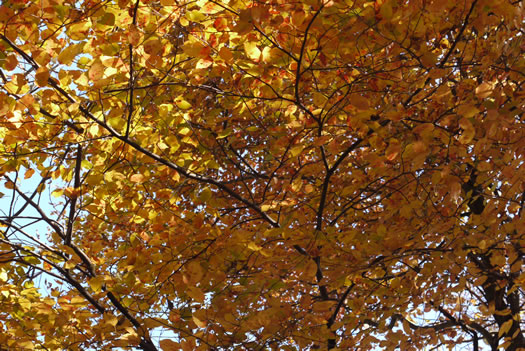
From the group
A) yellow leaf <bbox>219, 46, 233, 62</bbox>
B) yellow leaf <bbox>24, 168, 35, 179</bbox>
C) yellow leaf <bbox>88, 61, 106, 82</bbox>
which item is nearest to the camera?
yellow leaf <bbox>88, 61, 106, 82</bbox>

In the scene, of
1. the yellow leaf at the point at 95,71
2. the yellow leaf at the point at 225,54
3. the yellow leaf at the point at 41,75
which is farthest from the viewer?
the yellow leaf at the point at 225,54

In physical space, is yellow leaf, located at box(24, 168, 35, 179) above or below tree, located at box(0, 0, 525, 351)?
above

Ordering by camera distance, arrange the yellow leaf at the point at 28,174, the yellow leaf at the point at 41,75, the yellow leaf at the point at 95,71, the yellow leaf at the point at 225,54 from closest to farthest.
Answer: the yellow leaf at the point at 41,75, the yellow leaf at the point at 95,71, the yellow leaf at the point at 225,54, the yellow leaf at the point at 28,174

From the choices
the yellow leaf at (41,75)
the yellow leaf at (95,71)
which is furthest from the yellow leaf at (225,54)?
the yellow leaf at (41,75)

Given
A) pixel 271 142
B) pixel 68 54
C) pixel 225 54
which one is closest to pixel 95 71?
pixel 68 54

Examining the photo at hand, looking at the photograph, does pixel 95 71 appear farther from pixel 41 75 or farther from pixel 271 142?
pixel 271 142

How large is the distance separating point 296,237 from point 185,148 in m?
2.42

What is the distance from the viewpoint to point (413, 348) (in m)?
4.20

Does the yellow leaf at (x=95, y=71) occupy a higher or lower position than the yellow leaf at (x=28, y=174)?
lower

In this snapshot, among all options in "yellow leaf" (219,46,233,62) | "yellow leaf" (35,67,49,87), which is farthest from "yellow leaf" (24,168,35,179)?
"yellow leaf" (219,46,233,62)

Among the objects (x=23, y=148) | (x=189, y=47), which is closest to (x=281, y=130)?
(x=189, y=47)

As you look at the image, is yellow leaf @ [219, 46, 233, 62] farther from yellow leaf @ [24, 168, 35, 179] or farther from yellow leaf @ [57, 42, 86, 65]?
yellow leaf @ [24, 168, 35, 179]

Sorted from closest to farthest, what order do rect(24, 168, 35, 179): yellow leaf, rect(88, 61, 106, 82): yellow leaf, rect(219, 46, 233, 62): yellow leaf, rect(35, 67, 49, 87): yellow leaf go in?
rect(35, 67, 49, 87): yellow leaf < rect(88, 61, 106, 82): yellow leaf < rect(219, 46, 233, 62): yellow leaf < rect(24, 168, 35, 179): yellow leaf

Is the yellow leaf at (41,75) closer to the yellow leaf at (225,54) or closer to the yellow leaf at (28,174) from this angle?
the yellow leaf at (225,54)
